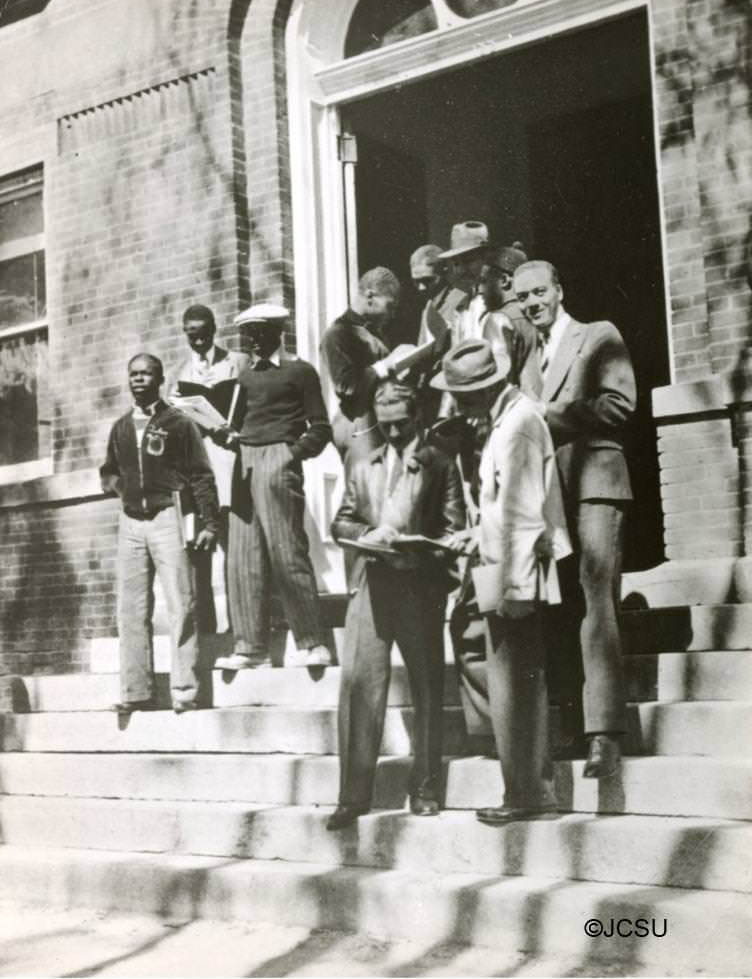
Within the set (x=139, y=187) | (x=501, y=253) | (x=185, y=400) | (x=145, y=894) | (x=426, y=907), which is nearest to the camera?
(x=426, y=907)

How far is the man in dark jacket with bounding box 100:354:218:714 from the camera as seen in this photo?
25.6 ft

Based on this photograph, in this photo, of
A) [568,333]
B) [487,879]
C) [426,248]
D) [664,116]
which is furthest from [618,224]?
[487,879]

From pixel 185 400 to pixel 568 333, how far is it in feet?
8.98

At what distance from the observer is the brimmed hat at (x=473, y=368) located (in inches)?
235

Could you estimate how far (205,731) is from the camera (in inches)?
298

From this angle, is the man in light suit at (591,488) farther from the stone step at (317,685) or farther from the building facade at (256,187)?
the building facade at (256,187)

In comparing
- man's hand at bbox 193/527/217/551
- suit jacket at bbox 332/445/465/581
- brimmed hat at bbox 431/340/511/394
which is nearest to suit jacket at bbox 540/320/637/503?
brimmed hat at bbox 431/340/511/394

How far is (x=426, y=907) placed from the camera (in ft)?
18.5

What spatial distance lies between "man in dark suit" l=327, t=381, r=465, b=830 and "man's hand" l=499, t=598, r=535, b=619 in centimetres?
56

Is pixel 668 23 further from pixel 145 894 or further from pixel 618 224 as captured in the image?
pixel 145 894

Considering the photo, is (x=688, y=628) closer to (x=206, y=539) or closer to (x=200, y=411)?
(x=206, y=539)

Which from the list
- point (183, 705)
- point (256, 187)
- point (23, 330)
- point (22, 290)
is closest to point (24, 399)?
point (23, 330)

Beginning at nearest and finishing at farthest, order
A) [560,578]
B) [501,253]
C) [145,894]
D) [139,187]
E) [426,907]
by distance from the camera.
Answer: [426,907] → [560,578] → [145,894] → [501,253] → [139,187]

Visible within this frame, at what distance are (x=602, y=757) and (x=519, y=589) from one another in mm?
763
